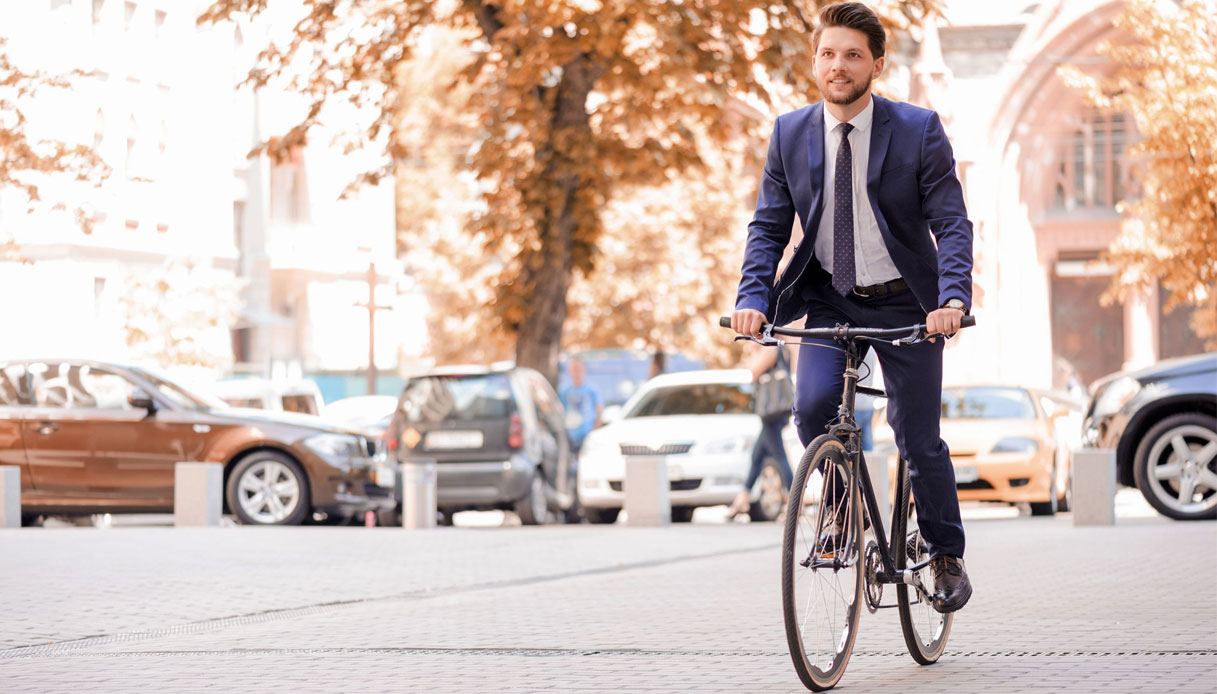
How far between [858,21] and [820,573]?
5.42 feet

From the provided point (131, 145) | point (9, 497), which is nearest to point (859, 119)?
point (9, 497)

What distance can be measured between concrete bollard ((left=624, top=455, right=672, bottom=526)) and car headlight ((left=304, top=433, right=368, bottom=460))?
2.59 m

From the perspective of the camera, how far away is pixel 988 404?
19.1 metres

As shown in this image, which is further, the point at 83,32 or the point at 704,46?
the point at 83,32

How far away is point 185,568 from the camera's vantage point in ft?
36.3

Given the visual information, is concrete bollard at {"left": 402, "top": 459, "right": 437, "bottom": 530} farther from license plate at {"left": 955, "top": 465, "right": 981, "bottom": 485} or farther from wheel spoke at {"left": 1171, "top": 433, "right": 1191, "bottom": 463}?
wheel spoke at {"left": 1171, "top": 433, "right": 1191, "bottom": 463}

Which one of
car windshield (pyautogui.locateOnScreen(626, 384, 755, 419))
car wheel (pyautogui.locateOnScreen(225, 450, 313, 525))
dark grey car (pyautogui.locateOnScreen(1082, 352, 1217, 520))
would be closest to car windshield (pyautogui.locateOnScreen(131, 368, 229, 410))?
car wheel (pyautogui.locateOnScreen(225, 450, 313, 525))

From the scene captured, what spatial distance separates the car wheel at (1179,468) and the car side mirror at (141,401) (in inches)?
331

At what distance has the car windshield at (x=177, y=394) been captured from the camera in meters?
17.3

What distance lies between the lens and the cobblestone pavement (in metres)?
6.07

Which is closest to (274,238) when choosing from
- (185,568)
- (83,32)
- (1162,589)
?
(83,32)

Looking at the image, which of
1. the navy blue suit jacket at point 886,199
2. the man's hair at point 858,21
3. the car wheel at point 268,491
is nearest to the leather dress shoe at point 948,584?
the navy blue suit jacket at point 886,199

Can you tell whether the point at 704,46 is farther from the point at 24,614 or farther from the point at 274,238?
the point at 274,238

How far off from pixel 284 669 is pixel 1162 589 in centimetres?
436
